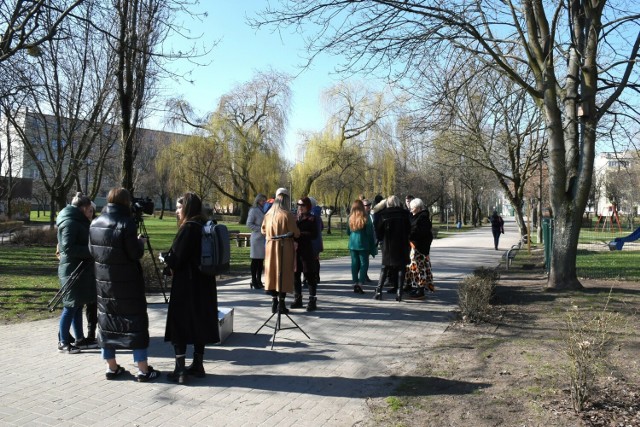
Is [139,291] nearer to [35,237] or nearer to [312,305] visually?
[312,305]

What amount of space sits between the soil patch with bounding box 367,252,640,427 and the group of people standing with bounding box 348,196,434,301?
72.4 inches

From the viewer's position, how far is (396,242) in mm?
9211

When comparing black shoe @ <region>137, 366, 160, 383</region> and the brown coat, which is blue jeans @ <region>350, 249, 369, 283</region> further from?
black shoe @ <region>137, 366, 160, 383</region>

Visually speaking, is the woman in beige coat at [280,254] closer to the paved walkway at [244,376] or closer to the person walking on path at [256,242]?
the paved walkway at [244,376]

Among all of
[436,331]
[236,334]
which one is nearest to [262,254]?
[236,334]

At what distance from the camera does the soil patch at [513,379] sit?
4133 mm

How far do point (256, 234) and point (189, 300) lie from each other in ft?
18.9

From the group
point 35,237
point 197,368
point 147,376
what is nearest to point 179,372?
point 197,368

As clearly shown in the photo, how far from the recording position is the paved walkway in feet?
14.0

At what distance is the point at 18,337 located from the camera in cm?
683

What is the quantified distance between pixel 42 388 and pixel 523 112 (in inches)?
797

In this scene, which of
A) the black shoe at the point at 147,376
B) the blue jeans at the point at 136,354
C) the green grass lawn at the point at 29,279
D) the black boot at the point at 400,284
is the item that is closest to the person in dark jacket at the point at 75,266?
the blue jeans at the point at 136,354

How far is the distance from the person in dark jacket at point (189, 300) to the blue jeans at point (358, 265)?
570 cm

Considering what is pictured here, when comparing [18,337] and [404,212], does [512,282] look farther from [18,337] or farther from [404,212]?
[18,337]
